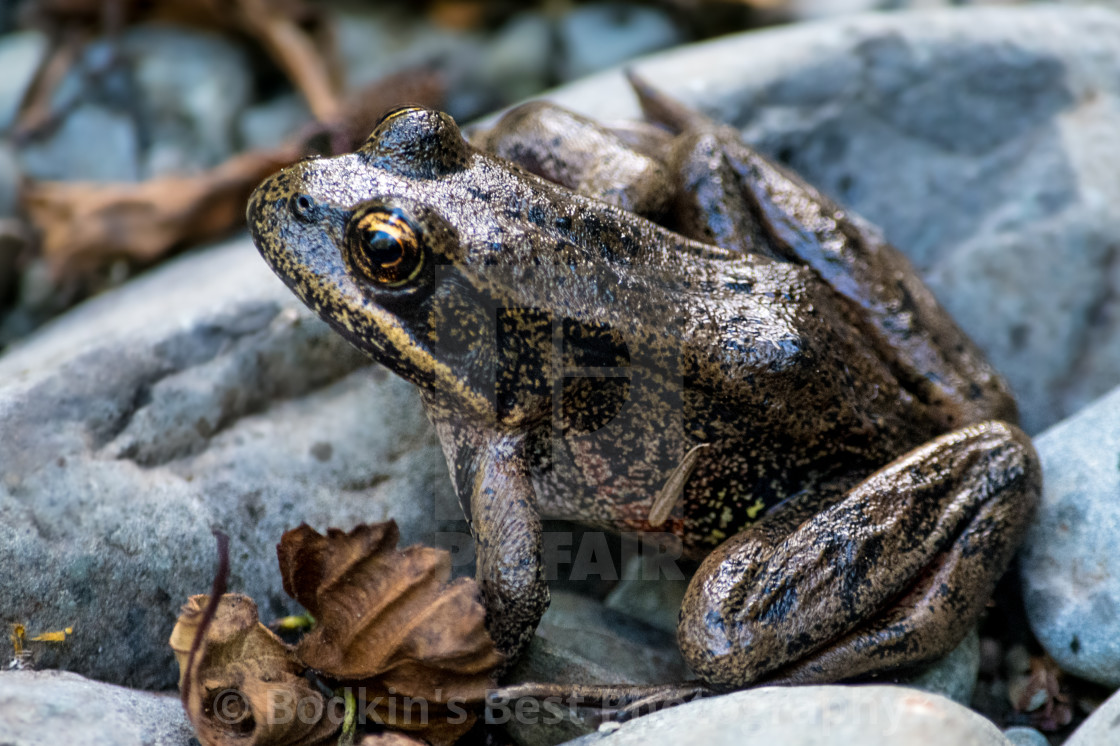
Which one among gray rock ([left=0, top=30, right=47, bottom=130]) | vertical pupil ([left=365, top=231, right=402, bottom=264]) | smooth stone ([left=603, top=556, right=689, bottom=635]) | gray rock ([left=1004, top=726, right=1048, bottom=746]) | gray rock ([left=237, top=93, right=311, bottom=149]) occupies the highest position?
vertical pupil ([left=365, top=231, right=402, bottom=264])

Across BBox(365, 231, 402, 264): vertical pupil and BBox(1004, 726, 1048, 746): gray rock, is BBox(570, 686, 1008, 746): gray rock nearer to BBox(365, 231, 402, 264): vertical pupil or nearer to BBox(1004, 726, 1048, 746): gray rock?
BBox(1004, 726, 1048, 746): gray rock

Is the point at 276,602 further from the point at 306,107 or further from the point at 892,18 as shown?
the point at 892,18

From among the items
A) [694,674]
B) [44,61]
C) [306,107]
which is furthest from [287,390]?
[44,61]

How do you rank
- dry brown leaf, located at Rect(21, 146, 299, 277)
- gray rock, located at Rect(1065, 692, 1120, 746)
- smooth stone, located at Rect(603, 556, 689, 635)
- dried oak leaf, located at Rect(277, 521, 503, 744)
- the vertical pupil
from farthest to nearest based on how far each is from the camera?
dry brown leaf, located at Rect(21, 146, 299, 277), smooth stone, located at Rect(603, 556, 689, 635), the vertical pupil, dried oak leaf, located at Rect(277, 521, 503, 744), gray rock, located at Rect(1065, 692, 1120, 746)

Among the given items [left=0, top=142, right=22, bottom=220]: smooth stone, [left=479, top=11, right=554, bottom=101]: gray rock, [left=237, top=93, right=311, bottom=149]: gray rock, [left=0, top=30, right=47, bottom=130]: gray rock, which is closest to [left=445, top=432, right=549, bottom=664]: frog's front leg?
[left=237, top=93, right=311, bottom=149]: gray rock

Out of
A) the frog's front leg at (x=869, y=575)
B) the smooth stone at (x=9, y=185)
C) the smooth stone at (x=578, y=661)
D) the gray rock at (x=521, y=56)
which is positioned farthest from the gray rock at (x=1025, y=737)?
the smooth stone at (x=9, y=185)

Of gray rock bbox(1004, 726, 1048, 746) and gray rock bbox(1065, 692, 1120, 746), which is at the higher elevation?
gray rock bbox(1065, 692, 1120, 746)
